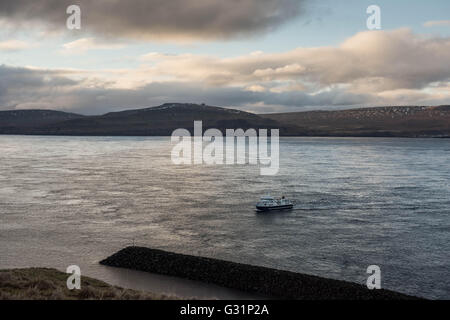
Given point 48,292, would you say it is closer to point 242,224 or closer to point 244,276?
point 244,276

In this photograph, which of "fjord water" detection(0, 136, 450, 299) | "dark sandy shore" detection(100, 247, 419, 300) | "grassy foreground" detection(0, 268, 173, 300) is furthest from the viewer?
"fjord water" detection(0, 136, 450, 299)

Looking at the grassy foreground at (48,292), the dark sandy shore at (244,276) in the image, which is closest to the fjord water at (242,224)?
the dark sandy shore at (244,276)

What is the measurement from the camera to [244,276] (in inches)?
1383

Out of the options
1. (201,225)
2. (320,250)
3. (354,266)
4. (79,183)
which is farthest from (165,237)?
(79,183)

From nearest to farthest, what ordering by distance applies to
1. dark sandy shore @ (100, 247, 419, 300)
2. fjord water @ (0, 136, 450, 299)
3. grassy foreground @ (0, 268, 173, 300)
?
grassy foreground @ (0, 268, 173, 300)
dark sandy shore @ (100, 247, 419, 300)
fjord water @ (0, 136, 450, 299)

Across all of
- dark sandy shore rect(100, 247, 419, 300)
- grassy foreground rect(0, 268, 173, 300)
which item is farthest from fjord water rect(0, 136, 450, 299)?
grassy foreground rect(0, 268, 173, 300)

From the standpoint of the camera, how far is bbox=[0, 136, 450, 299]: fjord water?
131ft

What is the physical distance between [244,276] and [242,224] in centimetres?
1945

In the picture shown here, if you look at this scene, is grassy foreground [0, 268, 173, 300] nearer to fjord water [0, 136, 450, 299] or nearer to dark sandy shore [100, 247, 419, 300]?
fjord water [0, 136, 450, 299]

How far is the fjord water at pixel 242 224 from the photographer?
39875 millimetres

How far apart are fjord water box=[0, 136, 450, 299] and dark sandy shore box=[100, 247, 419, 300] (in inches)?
110

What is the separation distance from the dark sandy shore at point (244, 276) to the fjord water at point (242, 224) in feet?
9.13

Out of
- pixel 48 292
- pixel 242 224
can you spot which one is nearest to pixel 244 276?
pixel 48 292

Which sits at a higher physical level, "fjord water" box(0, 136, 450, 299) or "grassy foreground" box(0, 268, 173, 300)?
"grassy foreground" box(0, 268, 173, 300)
